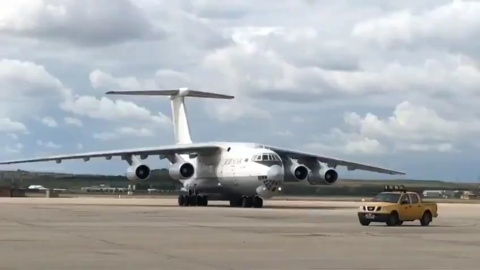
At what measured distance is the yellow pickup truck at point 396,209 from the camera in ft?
91.1

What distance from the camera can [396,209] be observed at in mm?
28141

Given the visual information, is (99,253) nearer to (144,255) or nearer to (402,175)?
(144,255)

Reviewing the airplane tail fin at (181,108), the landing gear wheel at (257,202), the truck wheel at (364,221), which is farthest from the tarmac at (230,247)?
the airplane tail fin at (181,108)

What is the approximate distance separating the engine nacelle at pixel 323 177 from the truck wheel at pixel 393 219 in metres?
20.0

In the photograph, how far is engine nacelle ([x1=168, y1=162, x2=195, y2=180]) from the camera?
49.4m

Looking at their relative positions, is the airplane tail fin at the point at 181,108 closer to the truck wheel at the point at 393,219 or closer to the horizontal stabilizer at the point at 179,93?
the horizontal stabilizer at the point at 179,93

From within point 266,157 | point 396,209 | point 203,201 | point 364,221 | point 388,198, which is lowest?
point 364,221

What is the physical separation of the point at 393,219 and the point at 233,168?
19.3m

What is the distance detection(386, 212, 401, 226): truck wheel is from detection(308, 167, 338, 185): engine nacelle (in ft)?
65.5

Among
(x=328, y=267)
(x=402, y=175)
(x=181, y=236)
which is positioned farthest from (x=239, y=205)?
(x=328, y=267)

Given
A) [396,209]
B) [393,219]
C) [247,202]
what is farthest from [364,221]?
[247,202]

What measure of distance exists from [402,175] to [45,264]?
1567 inches

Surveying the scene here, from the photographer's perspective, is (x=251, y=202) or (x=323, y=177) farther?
(x=323, y=177)

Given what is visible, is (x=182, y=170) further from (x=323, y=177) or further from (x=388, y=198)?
(x=388, y=198)
